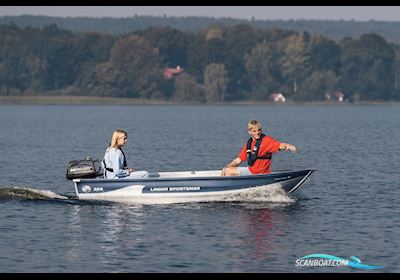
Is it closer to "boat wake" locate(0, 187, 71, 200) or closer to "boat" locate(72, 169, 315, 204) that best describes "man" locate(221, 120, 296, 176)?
"boat" locate(72, 169, 315, 204)

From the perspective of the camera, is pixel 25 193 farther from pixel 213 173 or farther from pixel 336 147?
pixel 336 147

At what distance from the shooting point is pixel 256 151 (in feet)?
103

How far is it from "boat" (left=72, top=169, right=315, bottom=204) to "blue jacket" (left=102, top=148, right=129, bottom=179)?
0.20 metres

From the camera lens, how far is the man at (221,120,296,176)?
31031 mm

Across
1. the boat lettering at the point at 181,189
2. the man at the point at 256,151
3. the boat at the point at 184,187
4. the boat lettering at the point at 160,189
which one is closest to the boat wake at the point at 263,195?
the boat at the point at 184,187

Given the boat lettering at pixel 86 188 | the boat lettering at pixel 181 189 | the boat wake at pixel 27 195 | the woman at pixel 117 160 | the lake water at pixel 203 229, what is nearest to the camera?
the lake water at pixel 203 229

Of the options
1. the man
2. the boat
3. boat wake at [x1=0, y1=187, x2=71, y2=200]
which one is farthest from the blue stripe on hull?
boat wake at [x1=0, y1=187, x2=71, y2=200]

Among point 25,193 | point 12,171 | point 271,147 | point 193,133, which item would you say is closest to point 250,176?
point 271,147

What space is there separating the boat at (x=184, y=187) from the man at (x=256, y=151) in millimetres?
420

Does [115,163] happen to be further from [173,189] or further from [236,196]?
[236,196]

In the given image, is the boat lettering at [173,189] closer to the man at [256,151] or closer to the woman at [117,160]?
the woman at [117,160]

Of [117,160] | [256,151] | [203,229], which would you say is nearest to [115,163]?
[117,160]

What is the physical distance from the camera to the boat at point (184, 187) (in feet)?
104
